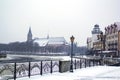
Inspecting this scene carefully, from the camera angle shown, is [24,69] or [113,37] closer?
[24,69]

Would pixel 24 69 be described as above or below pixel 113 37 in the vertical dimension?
below

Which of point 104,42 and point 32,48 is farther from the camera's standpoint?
point 32,48

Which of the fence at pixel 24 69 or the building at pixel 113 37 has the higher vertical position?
the building at pixel 113 37

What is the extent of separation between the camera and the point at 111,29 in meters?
103

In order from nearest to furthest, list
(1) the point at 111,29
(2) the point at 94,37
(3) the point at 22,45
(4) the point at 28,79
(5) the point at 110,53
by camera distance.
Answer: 1. (4) the point at 28,79
2. (5) the point at 110,53
3. (1) the point at 111,29
4. (2) the point at 94,37
5. (3) the point at 22,45

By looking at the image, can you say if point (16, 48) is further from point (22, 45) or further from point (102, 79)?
point (102, 79)

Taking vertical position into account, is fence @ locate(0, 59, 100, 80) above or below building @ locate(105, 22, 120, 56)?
below

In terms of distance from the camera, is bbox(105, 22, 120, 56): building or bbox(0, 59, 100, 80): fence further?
bbox(105, 22, 120, 56): building

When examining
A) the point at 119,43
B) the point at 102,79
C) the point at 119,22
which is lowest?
the point at 102,79

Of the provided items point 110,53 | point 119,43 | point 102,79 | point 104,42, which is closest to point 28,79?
point 102,79

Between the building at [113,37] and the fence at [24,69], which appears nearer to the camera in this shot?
the fence at [24,69]

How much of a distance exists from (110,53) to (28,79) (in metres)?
71.7

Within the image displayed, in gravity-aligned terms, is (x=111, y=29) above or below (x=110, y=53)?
above

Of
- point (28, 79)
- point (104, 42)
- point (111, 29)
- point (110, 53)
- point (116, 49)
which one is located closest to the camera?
point (28, 79)
